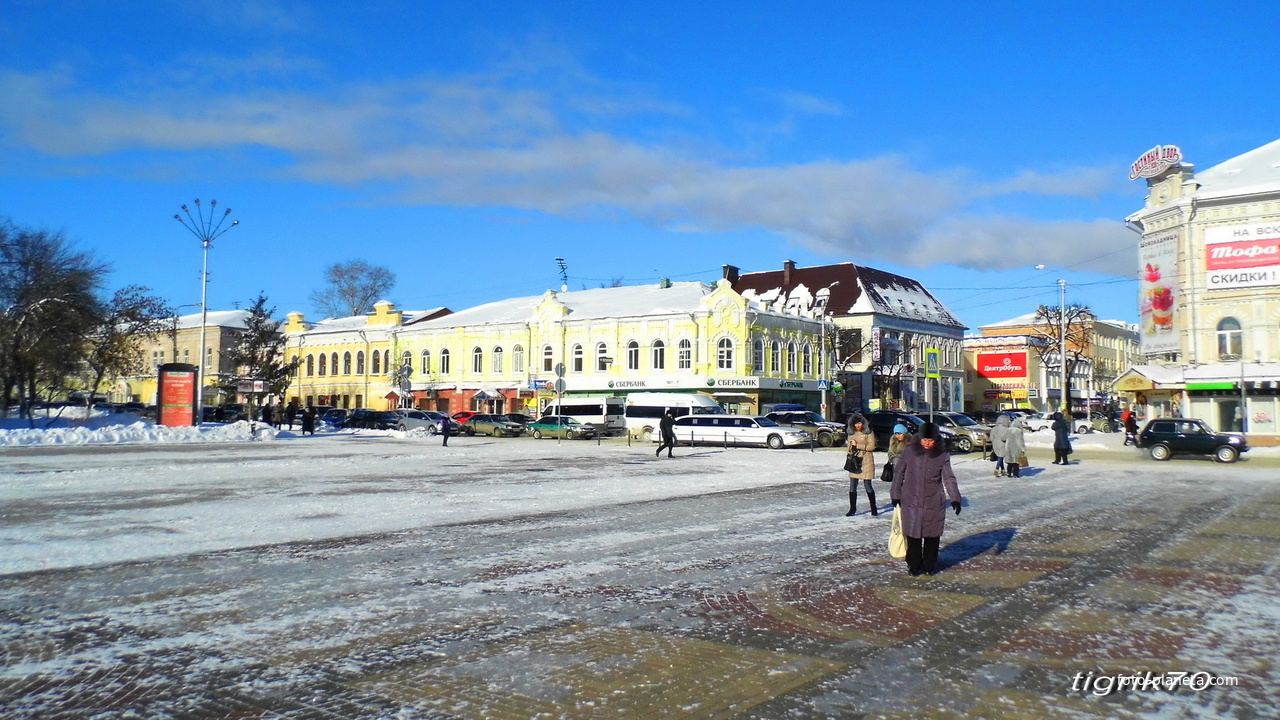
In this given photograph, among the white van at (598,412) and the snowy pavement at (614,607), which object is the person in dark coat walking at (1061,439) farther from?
the white van at (598,412)

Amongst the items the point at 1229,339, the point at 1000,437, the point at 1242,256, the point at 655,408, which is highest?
the point at 1242,256

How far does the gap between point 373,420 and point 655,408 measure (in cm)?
1963

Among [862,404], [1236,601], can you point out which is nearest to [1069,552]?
[1236,601]

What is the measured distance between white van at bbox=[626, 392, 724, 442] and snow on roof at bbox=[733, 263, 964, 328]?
27.6 meters

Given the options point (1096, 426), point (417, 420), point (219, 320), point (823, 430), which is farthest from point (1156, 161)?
point (219, 320)

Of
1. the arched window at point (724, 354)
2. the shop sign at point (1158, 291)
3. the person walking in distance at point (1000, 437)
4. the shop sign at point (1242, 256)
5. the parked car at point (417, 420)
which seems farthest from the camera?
the arched window at point (724, 354)

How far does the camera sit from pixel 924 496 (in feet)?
32.3

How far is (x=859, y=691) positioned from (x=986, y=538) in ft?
24.8

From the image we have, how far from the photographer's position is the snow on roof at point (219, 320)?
300 feet

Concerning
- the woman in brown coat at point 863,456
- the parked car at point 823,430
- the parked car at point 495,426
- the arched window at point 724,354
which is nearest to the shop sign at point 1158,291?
the parked car at point 823,430

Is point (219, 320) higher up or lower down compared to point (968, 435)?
higher up

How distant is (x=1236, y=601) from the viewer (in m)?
8.55

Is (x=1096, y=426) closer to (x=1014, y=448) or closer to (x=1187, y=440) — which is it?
(x=1187, y=440)

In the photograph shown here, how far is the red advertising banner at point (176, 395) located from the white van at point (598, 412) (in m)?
18.3
